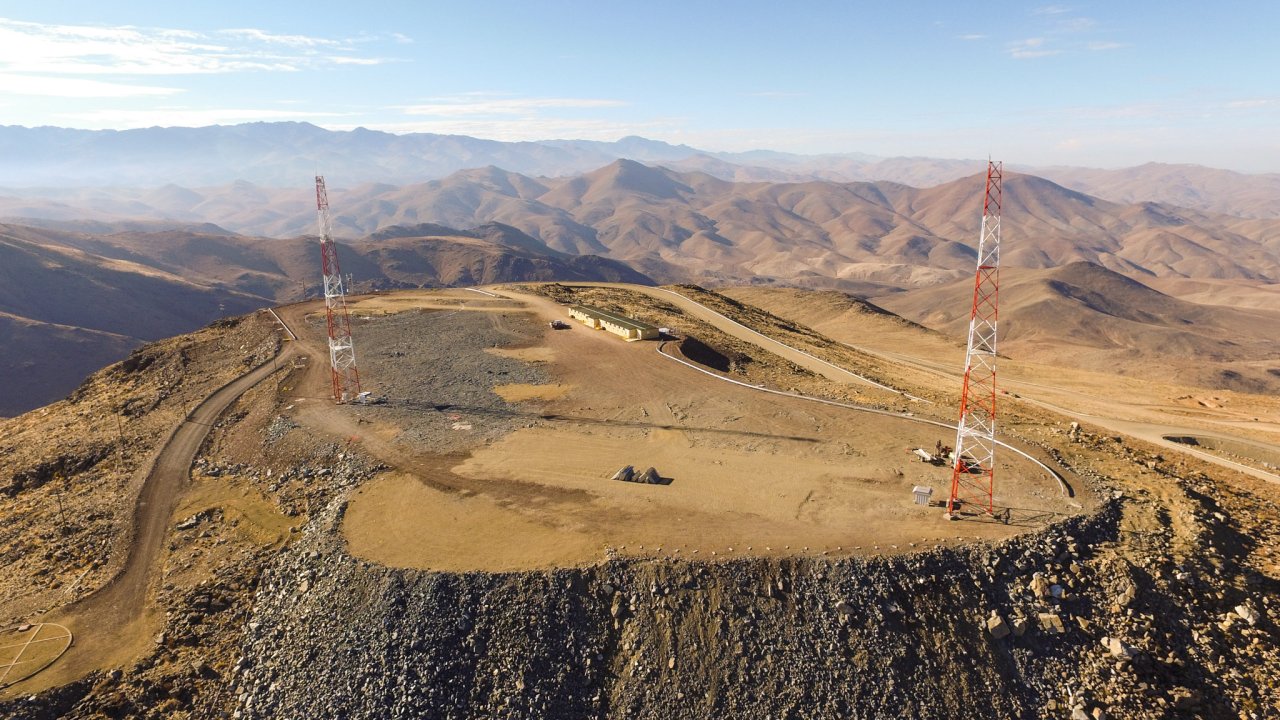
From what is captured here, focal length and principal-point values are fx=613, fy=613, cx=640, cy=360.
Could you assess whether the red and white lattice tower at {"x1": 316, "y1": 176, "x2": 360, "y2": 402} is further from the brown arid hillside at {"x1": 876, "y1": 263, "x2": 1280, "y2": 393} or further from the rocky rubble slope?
the brown arid hillside at {"x1": 876, "y1": 263, "x2": 1280, "y2": 393}

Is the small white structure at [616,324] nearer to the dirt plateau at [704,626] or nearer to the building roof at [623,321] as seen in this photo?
the building roof at [623,321]

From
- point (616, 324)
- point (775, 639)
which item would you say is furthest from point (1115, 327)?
point (775, 639)

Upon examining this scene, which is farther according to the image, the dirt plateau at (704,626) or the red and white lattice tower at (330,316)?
the red and white lattice tower at (330,316)

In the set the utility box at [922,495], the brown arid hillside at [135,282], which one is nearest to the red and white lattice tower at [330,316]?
the utility box at [922,495]

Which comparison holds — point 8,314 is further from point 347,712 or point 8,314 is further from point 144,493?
point 347,712

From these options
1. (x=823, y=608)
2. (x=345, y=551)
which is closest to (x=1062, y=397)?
(x=823, y=608)

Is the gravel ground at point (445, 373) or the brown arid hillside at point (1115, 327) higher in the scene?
the gravel ground at point (445, 373)

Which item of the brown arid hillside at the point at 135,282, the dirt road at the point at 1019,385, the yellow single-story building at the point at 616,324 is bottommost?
the brown arid hillside at the point at 135,282
